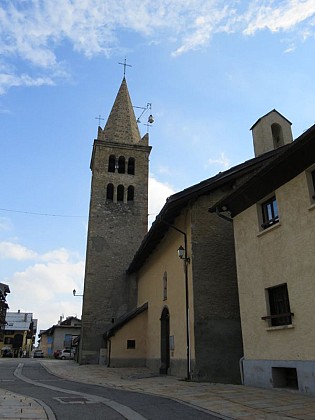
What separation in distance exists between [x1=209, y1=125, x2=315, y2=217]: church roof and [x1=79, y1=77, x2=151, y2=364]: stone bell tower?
49.7ft

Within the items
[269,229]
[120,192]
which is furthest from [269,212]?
[120,192]

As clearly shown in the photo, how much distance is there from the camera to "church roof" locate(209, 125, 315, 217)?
9.13 meters

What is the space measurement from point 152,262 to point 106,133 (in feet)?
48.4

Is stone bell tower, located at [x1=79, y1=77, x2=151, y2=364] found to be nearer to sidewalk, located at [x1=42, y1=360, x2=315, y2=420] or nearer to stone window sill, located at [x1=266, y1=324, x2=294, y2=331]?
sidewalk, located at [x1=42, y1=360, x2=315, y2=420]

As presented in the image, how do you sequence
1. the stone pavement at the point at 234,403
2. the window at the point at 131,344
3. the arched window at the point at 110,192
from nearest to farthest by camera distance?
the stone pavement at the point at 234,403 → the window at the point at 131,344 → the arched window at the point at 110,192

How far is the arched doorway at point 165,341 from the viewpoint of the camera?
17.0 m

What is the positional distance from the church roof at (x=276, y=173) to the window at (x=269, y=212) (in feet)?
0.84

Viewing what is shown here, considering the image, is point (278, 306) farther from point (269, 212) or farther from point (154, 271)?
point (154, 271)

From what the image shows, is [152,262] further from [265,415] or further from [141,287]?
[265,415]

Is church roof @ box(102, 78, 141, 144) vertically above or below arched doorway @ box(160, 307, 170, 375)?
above

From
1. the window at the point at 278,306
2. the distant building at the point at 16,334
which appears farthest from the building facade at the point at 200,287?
the distant building at the point at 16,334

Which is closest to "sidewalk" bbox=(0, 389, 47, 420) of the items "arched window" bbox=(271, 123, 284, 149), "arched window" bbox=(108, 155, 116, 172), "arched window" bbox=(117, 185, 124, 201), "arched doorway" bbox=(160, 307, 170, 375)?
"arched doorway" bbox=(160, 307, 170, 375)

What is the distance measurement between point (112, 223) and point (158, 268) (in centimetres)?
922

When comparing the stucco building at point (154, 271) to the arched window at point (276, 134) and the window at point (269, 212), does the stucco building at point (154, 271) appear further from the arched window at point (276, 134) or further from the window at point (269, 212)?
the window at point (269, 212)
